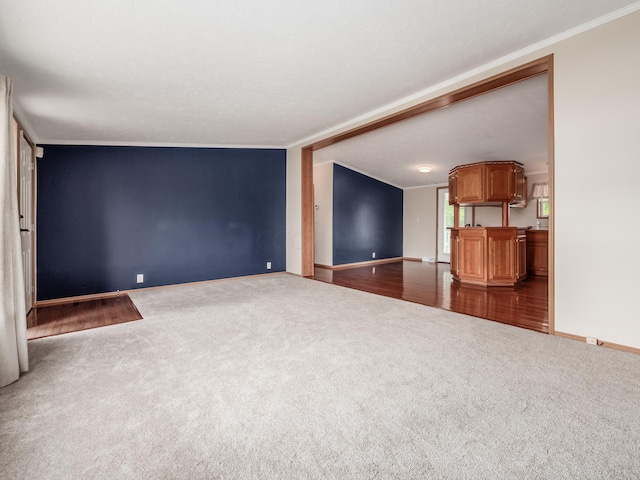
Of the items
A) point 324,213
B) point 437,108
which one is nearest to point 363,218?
point 324,213

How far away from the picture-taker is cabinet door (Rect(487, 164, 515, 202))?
18.9 feet

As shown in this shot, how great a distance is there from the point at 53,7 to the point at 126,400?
2489 millimetres

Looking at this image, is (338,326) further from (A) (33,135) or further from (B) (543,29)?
(A) (33,135)

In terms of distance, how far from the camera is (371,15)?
96.0 inches

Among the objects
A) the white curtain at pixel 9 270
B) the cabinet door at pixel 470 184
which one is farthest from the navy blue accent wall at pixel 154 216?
the cabinet door at pixel 470 184

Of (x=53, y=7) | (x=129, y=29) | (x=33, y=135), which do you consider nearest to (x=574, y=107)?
(x=129, y=29)

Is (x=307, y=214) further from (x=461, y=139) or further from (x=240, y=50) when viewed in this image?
(x=240, y=50)

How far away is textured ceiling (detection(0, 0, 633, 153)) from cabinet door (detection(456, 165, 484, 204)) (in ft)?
8.65

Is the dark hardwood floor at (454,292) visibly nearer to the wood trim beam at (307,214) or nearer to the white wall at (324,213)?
the wood trim beam at (307,214)

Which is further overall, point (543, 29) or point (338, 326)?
point (338, 326)

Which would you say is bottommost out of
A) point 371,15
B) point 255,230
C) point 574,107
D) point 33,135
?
point 255,230

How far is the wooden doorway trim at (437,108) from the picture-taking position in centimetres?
296

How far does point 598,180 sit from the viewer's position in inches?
106

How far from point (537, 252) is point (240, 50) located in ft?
21.5
